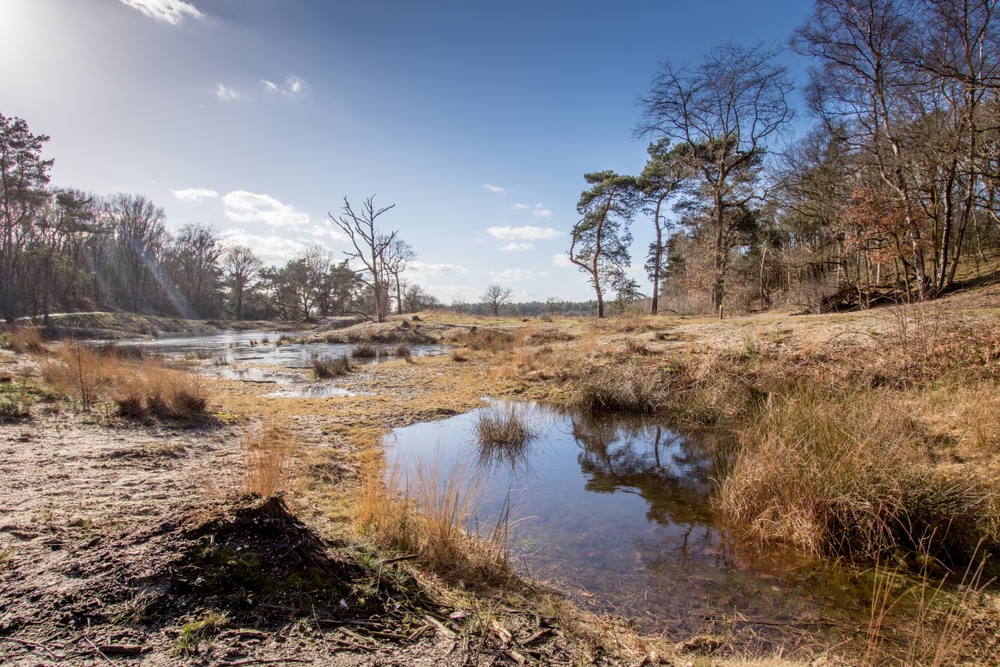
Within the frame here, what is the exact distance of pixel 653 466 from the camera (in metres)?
5.85

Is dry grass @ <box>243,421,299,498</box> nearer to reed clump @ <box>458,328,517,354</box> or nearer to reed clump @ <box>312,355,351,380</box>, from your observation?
reed clump @ <box>312,355,351,380</box>

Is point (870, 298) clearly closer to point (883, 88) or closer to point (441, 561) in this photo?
point (883, 88)

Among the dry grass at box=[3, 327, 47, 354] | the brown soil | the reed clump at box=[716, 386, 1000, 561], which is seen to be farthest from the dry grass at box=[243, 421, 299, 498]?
the dry grass at box=[3, 327, 47, 354]

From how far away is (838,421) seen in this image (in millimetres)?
4273

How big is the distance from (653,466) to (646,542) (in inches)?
84.7

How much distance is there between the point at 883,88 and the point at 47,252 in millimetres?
49860

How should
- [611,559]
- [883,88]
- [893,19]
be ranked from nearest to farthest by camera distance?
[611,559], [893,19], [883,88]

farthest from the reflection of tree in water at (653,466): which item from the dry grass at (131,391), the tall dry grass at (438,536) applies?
the dry grass at (131,391)

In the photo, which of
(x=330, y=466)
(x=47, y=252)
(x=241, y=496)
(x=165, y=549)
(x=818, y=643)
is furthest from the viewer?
(x=47, y=252)

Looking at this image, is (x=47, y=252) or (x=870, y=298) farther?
(x=47, y=252)

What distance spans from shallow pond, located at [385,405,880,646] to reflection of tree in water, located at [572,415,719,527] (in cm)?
2

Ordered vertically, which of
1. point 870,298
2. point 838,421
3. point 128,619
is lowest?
point 128,619

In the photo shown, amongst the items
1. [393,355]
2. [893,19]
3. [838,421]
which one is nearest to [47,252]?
[393,355]

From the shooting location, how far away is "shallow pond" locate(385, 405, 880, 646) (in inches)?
112
